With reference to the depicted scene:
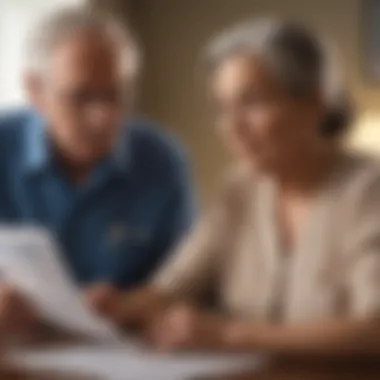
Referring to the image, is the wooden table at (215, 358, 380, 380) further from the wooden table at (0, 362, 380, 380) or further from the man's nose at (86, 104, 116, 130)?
the man's nose at (86, 104, 116, 130)

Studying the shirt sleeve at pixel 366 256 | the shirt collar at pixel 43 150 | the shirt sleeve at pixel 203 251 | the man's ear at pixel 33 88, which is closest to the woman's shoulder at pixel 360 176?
the shirt sleeve at pixel 366 256

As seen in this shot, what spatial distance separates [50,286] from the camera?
3.87ft

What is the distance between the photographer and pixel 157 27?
47.2 inches

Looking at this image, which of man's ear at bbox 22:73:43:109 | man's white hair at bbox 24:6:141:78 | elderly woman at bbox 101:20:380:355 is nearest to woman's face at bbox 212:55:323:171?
elderly woman at bbox 101:20:380:355

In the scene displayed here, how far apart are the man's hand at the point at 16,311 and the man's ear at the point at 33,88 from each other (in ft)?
0.77

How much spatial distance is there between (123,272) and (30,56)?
30 centimetres

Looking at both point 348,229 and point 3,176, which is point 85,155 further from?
point 348,229

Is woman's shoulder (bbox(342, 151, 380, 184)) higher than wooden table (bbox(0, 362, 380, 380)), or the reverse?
woman's shoulder (bbox(342, 151, 380, 184))

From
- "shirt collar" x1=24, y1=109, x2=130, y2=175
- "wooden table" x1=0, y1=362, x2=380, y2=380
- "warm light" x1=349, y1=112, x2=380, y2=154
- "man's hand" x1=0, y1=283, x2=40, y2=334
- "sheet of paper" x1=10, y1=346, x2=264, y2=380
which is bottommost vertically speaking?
"wooden table" x1=0, y1=362, x2=380, y2=380

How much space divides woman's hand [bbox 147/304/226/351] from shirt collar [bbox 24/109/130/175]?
7.5 inches

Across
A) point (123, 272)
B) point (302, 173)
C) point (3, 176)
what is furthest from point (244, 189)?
point (3, 176)

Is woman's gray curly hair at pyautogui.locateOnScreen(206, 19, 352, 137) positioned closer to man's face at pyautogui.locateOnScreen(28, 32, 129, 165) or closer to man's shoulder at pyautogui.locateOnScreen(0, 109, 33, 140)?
man's face at pyautogui.locateOnScreen(28, 32, 129, 165)

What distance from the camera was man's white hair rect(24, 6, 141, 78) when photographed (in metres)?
1.20

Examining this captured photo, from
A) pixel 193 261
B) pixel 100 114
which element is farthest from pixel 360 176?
pixel 100 114
